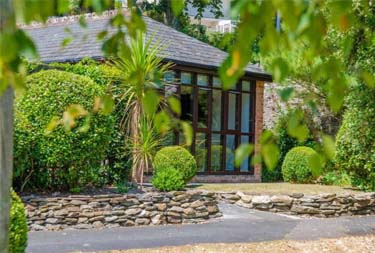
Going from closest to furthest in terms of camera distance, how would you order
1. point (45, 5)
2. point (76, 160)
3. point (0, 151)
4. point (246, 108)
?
point (45, 5), point (0, 151), point (76, 160), point (246, 108)

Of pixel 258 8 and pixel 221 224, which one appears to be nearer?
pixel 258 8

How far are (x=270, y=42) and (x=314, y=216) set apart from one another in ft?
42.7

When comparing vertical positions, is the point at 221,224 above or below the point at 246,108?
below

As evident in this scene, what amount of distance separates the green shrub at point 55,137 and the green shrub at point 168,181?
1.57m

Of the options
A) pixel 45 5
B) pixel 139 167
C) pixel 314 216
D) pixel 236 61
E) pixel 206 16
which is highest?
pixel 206 16

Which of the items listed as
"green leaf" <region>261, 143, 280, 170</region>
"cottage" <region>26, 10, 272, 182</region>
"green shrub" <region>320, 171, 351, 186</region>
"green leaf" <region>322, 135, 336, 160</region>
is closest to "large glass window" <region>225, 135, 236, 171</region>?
"cottage" <region>26, 10, 272, 182</region>

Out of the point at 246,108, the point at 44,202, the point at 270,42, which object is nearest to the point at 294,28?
the point at 270,42

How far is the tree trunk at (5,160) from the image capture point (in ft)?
11.4

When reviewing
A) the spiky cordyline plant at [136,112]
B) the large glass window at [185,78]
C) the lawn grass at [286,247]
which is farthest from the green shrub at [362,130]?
the large glass window at [185,78]

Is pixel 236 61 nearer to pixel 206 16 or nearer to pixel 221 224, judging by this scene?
pixel 221 224

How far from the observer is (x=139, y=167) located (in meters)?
13.6

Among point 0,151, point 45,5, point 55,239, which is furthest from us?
point 55,239

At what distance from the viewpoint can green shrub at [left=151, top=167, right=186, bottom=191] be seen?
42.6 feet

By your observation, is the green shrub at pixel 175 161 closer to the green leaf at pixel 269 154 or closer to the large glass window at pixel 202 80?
the large glass window at pixel 202 80
